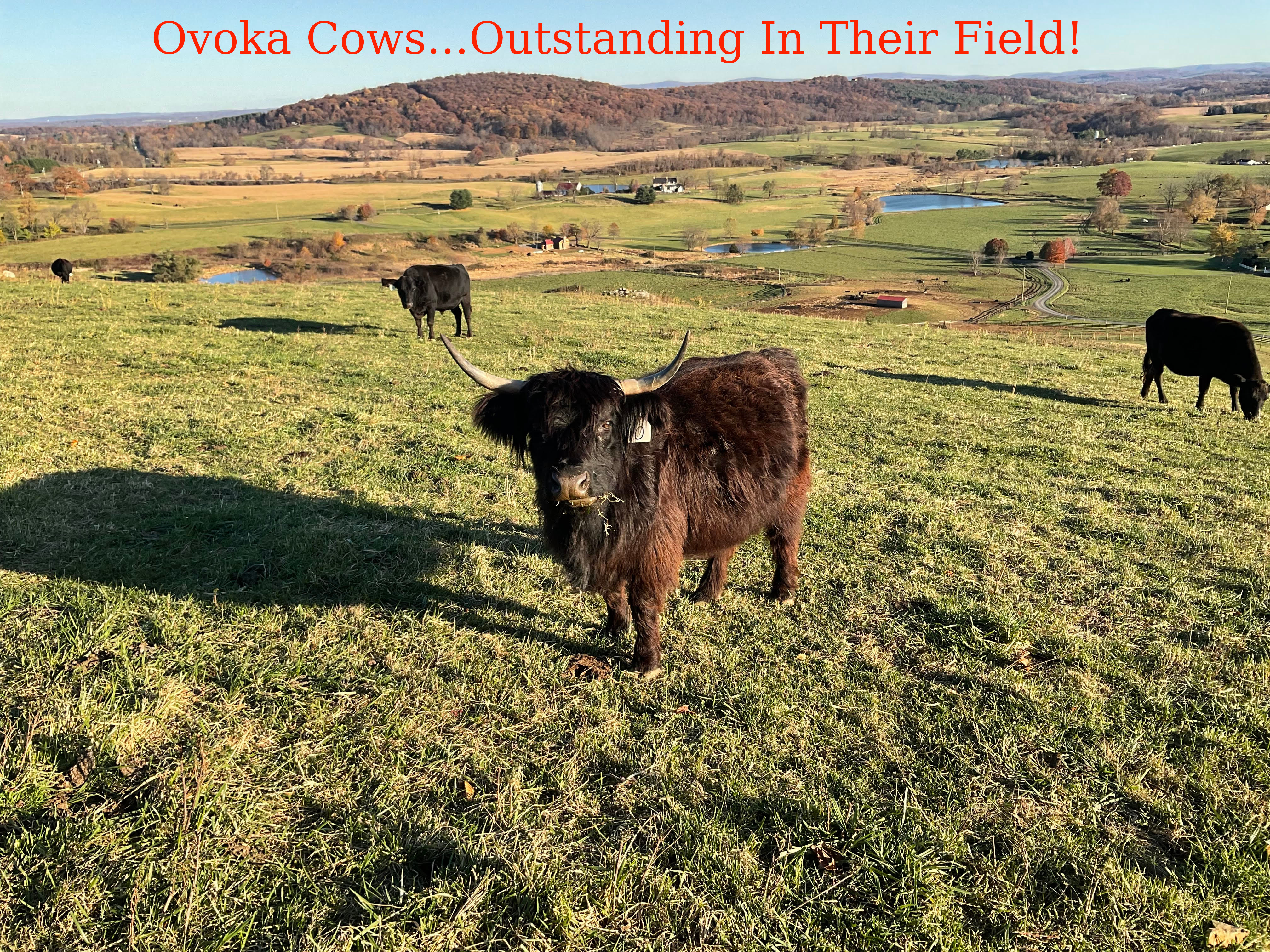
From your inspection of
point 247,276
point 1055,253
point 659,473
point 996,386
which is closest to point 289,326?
point 659,473

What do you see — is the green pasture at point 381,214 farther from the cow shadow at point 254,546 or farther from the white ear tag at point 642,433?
the white ear tag at point 642,433

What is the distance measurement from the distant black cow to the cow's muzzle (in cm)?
1146

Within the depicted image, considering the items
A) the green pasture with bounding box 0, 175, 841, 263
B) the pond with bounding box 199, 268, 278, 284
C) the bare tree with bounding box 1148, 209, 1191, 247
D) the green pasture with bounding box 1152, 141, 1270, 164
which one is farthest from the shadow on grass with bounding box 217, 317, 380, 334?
the green pasture with bounding box 1152, 141, 1270, 164

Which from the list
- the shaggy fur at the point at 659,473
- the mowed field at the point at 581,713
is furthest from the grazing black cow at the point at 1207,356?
the shaggy fur at the point at 659,473

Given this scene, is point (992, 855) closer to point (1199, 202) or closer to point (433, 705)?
point (433, 705)

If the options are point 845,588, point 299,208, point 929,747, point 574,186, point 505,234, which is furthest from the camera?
point 574,186

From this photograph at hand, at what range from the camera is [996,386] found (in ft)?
42.3

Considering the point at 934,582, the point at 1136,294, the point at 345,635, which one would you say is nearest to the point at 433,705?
the point at 345,635

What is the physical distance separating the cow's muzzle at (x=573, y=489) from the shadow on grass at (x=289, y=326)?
12.0 meters

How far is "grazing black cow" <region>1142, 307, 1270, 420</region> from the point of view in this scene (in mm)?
11414

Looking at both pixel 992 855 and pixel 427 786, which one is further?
pixel 427 786

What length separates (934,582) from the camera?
5.62 meters

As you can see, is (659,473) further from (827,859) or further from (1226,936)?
(1226,936)

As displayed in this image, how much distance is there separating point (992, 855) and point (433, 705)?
9.83 feet
